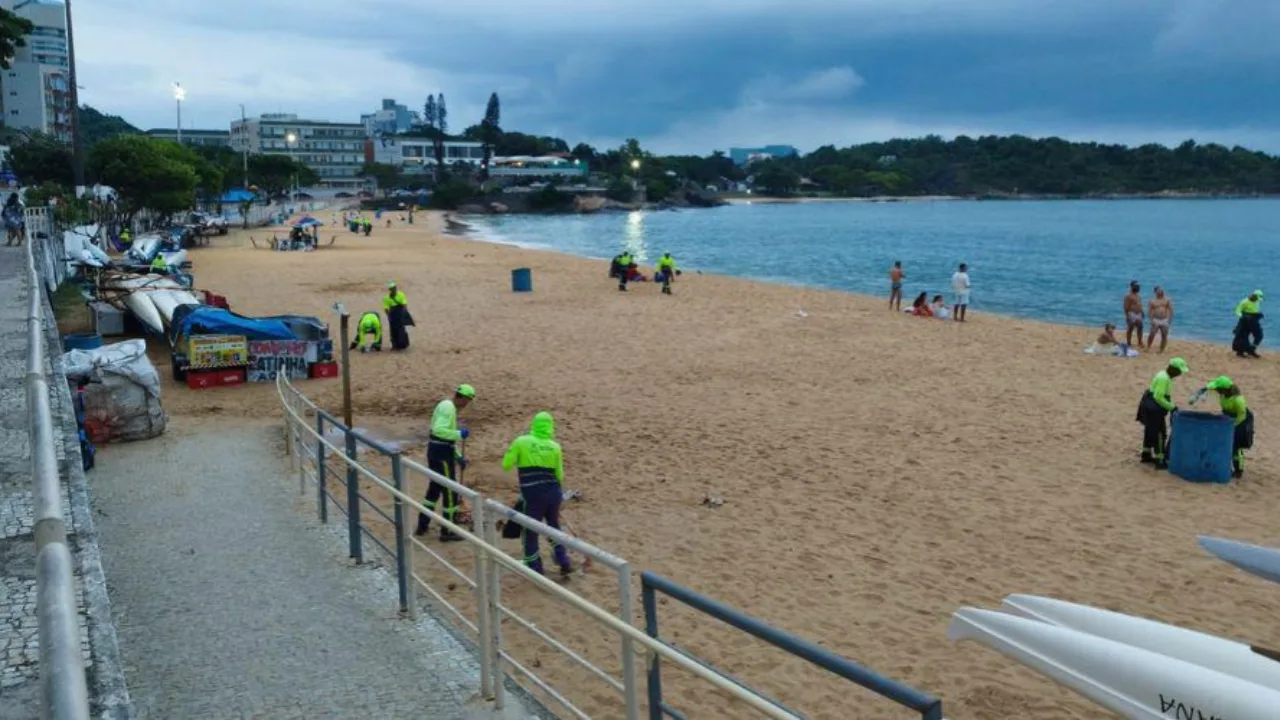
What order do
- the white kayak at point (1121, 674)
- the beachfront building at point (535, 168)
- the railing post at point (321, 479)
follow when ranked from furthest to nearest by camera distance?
the beachfront building at point (535, 168) → the railing post at point (321, 479) → the white kayak at point (1121, 674)

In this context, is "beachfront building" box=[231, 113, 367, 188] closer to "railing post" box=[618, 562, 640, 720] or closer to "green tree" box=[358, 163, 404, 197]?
"green tree" box=[358, 163, 404, 197]

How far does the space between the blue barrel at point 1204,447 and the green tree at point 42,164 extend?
58888 millimetres

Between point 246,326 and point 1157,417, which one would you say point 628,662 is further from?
point 246,326

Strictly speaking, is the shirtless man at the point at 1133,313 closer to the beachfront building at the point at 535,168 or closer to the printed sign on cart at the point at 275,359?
the printed sign on cart at the point at 275,359

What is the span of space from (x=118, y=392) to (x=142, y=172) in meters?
37.5

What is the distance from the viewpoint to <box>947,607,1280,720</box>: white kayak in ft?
14.9

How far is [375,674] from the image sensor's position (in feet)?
18.2

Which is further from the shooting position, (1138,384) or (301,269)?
(301,269)

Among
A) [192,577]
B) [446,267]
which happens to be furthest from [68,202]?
[192,577]


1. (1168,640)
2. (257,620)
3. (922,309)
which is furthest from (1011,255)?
(257,620)

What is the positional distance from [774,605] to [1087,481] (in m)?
5.70

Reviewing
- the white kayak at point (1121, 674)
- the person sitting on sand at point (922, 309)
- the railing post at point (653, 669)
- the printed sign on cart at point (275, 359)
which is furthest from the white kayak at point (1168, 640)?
the person sitting on sand at point (922, 309)

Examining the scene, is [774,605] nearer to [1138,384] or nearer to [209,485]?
[209,485]

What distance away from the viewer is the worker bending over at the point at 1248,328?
22.0 m
